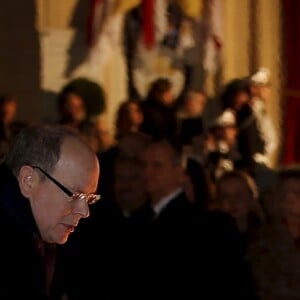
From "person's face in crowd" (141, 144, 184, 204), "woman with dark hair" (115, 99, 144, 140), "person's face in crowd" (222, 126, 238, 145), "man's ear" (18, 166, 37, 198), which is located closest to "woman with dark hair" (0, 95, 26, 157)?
"woman with dark hair" (115, 99, 144, 140)

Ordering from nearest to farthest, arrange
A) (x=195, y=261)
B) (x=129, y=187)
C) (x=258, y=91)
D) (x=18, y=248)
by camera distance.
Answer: (x=18, y=248) < (x=195, y=261) < (x=129, y=187) < (x=258, y=91)

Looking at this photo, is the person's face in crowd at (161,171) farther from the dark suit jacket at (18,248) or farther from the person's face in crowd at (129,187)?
the dark suit jacket at (18,248)

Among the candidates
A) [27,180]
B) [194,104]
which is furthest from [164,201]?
[194,104]

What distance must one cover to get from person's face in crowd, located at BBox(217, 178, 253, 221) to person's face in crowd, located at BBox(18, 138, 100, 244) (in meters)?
3.76

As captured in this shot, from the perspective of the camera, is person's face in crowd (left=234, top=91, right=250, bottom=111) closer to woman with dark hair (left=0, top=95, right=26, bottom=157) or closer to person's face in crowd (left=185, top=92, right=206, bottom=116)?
person's face in crowd (left=185, top=92, right=206, bottom=116)

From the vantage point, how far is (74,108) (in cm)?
1088

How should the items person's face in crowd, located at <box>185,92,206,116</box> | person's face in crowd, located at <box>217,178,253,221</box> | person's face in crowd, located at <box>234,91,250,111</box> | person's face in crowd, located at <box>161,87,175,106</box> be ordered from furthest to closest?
person's face in crowd, located at <box>234,91,250,111</box>
person's face in crowd, located at <box>185,92,206,116</box>
person's face in crowd, located at <box>161,87,175,106</box>
person's face in crowd, located at <box>217,178,253,221</box>

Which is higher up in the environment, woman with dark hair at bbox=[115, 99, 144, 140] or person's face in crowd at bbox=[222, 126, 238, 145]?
woman with dark hair at bbox=[115, 99, 144, 140]

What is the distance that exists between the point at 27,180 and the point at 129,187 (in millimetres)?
3544

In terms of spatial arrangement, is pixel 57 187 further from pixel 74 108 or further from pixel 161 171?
pixel 74 108

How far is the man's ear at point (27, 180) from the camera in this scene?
388cm

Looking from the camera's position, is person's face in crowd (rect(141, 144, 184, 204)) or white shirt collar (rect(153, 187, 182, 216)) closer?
white shirt collar (rect(153, 187, 182, 216))

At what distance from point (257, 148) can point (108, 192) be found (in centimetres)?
491

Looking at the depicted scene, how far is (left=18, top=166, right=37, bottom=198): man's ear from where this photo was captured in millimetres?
3877
